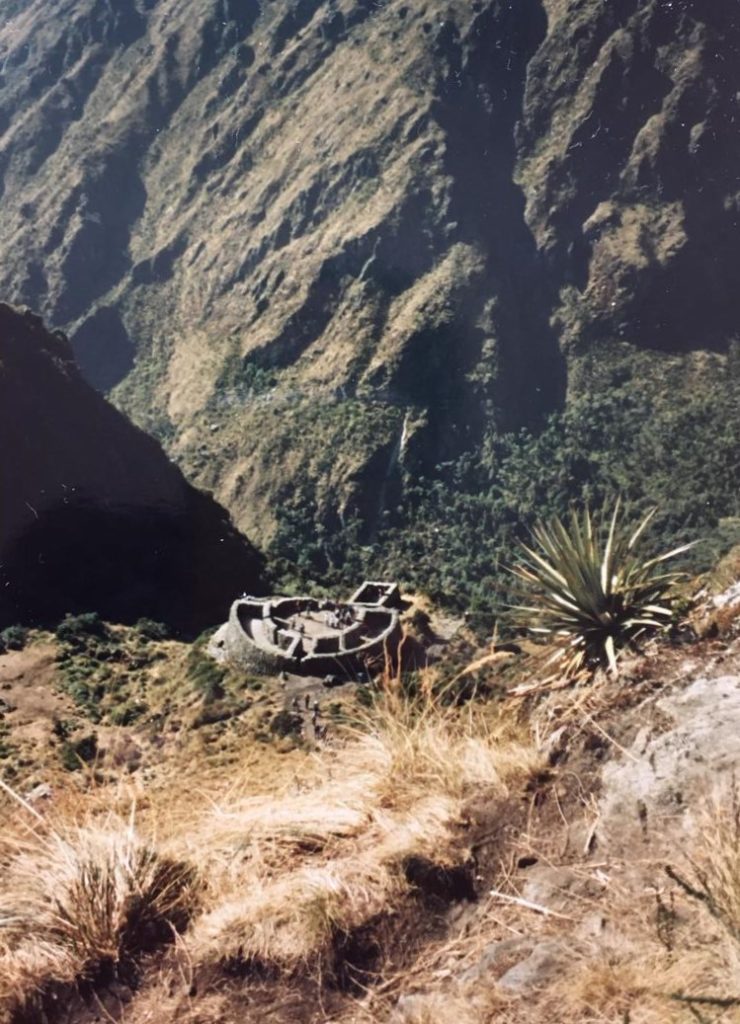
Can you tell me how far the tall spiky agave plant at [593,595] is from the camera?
634 centimetres

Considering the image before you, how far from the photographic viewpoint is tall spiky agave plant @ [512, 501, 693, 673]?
6.34 m

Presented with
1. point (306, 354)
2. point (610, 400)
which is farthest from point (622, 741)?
point (306, 354)

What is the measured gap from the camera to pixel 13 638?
145ft

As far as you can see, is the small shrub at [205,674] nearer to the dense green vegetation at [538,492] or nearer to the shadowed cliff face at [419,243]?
the dense green vegetation at [538,492]

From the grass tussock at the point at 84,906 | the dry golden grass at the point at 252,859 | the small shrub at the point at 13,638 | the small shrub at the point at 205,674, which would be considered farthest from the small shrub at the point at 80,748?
the grass tussock at the point at 84,906

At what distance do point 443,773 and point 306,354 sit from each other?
127756 millimetres

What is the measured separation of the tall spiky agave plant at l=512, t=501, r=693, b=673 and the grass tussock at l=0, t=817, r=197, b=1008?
3062mm

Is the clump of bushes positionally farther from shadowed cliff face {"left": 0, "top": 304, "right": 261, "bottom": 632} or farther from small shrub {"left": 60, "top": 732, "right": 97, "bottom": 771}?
small shrub {"left": 60, "top": 732, "right": 97, "bottom": 771}

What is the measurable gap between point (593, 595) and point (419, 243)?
13518 cm

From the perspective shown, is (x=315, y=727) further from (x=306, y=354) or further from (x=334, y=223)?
(x=334, y=223)

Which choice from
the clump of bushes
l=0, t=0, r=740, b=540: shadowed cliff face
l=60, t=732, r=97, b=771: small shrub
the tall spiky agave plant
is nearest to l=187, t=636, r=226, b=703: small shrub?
l=60, t=732, r=97, b=771: small shrub

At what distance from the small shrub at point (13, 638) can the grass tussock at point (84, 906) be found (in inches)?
1647

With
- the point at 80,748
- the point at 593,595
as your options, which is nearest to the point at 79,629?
the point at 80,748

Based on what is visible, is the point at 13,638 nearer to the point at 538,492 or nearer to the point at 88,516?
the point at 88,516
